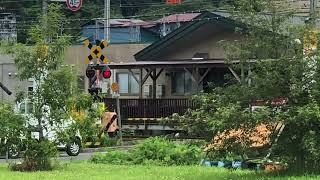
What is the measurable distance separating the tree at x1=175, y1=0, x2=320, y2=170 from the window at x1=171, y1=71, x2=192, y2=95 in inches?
963

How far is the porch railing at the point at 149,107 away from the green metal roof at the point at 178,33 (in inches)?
179

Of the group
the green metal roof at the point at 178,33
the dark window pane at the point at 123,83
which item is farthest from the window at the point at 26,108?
the dark window pane at the point at 123,83

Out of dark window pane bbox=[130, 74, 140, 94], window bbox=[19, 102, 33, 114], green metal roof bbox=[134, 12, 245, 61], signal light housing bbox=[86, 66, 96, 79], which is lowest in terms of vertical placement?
window bbox=[19, 102, 33, 114]

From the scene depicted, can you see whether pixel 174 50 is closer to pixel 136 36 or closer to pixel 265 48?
pixel 136 36

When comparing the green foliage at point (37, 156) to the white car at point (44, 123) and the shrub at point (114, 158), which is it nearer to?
the white car at point (44, 123)

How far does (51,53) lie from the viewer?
52.2ft

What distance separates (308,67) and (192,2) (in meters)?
54.5

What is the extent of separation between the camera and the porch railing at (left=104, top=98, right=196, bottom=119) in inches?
1302

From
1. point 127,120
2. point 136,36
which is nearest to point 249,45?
point 127,120

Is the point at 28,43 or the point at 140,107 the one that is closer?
the point at 28,43

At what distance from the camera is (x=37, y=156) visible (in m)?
15.6

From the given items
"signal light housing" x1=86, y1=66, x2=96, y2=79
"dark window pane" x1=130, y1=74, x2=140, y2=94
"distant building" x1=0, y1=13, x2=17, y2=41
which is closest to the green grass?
"signal light housing" x1=86, y1=66, x2=96, y2=79

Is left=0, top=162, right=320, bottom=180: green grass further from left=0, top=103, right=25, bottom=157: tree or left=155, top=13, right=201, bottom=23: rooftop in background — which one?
left=155, top=13, right=201, bottom=23: rooftop in background

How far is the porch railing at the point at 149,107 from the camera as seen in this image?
3306 cm
